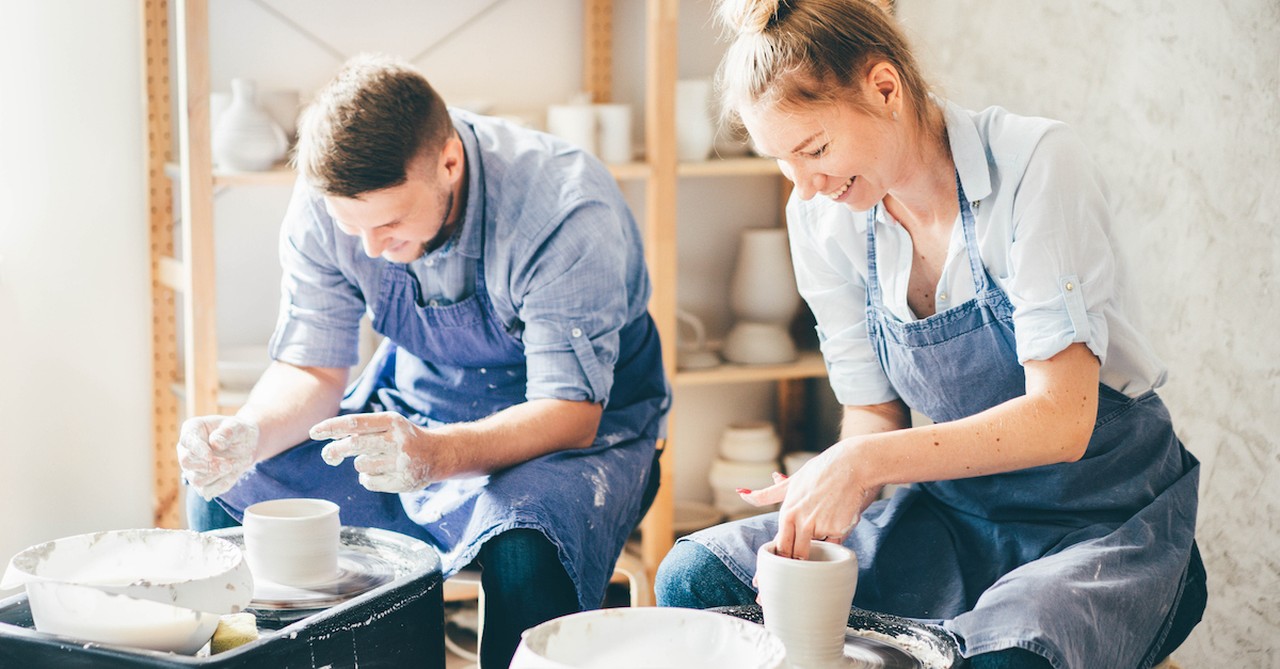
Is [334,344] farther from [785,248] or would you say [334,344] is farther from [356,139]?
[785,248]

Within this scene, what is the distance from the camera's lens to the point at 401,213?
1777 mm

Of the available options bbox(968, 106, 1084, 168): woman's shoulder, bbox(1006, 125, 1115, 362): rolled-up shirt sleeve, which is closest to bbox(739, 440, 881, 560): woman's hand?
bbox(1006, 125, 1115, 362): rolled-up shirt sleeve

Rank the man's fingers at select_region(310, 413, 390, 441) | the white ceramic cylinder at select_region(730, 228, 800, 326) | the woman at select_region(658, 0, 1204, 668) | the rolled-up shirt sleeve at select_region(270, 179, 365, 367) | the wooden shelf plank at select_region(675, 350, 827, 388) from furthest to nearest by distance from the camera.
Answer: the white ceramic cylinder at select_region(730, 228, 800, 326)
the wooden shelf plank at select_region(675, 350, 827, 388)
the rolled-up shirt sleeve at select_region(270, 179, 365, 367)
the man's fingers at select_region(310, 413, 390, 441)
the woman at select_region(658, 0, 1204, 668)

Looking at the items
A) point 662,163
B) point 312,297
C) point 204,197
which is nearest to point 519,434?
point 312,297

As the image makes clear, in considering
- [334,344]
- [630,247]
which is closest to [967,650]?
[630,247]

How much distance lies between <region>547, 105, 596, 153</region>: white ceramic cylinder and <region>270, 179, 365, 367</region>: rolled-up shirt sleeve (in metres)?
0.80

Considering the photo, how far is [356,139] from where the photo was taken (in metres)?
1.71

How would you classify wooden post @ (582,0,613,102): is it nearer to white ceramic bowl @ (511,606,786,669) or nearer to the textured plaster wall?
the textured plaster wall

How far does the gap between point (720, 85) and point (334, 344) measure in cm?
80

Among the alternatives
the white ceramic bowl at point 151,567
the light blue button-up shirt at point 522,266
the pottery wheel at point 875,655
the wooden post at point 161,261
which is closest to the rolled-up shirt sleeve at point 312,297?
the light blue button-up shirt at point 522,266

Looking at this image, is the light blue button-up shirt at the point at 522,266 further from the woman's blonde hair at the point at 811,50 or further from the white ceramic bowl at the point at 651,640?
the white ceramic bowl at the point at 651,640

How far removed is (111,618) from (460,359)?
33.3 inches

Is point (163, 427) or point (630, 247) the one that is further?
point (163, 427)

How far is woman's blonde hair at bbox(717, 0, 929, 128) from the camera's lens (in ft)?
4.58
